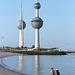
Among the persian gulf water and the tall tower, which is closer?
the persian gulf water

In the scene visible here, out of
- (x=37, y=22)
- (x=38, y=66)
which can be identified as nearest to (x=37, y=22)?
(x=37, y=22)

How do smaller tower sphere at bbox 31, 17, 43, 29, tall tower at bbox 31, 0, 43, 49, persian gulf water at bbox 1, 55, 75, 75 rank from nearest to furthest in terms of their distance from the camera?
persian gulf water at bbox 1, 55, 75, 75, smaller tower sphere at bbox 31, 17, 43, 29, tall tower at bbox 31, 0, 43, 49

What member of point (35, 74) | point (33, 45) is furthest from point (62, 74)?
point (33, 45)

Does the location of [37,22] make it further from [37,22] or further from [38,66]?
[38,66]

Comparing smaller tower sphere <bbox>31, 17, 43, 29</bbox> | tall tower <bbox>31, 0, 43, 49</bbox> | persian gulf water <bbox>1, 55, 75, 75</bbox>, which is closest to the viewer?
persian gulf water <bbox>1, 55, 75, 75</bbox>

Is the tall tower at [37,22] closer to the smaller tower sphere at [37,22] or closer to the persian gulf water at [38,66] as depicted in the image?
the smaller tower sphere at [37,22]

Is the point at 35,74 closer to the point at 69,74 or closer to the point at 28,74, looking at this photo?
the point at 28,74

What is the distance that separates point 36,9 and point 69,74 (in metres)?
146

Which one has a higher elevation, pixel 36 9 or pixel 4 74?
pixel 36 9

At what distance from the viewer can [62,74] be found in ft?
131

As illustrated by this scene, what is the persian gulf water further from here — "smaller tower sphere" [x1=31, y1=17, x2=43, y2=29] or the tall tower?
the tall tower

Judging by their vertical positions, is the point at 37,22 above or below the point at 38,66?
above

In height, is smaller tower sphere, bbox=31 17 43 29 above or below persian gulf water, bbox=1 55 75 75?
above

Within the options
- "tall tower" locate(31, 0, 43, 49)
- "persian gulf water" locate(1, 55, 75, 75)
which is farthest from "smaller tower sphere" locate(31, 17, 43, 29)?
"persian gulf water" locate(1, 55, 75, 75)
